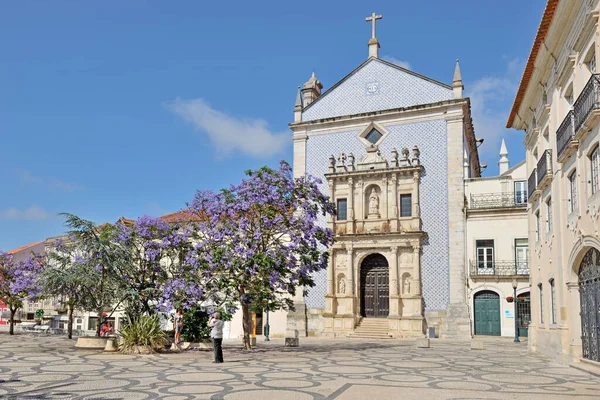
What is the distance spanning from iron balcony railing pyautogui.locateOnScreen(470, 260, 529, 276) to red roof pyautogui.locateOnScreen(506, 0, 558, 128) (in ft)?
28.2

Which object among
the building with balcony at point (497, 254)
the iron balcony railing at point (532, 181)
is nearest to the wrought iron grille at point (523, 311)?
the building with balcony at point (497, 254)

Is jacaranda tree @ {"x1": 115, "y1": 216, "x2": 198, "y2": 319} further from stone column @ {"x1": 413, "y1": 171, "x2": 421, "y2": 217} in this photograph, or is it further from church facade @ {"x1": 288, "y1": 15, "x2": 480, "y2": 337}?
stone column @ {"x1": 413, "y1": 171, "x2": 421, "y2": 217}

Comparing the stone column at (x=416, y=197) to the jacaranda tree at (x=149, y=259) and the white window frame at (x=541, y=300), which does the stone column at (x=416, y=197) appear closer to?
the white window frame at (x=541, y=300)

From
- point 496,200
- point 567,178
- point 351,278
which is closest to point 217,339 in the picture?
point 567,178

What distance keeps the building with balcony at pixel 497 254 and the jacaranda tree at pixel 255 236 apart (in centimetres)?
1238

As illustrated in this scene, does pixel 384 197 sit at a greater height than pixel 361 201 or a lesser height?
greater

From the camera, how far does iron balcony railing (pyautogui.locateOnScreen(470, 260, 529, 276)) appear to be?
2938 centimetres

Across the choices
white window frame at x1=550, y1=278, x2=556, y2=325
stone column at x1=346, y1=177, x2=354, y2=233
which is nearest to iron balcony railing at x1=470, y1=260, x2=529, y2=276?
stone column at x1=346, y1=177, x2=354, y2=233

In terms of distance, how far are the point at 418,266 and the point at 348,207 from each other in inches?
197

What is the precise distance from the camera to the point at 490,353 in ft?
65.6

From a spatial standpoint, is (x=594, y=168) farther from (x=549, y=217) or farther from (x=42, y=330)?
(x=42, y=330)

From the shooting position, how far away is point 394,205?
31438 millimetres

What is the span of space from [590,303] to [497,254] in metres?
16.5

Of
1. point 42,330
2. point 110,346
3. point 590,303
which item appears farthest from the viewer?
point 42,330
